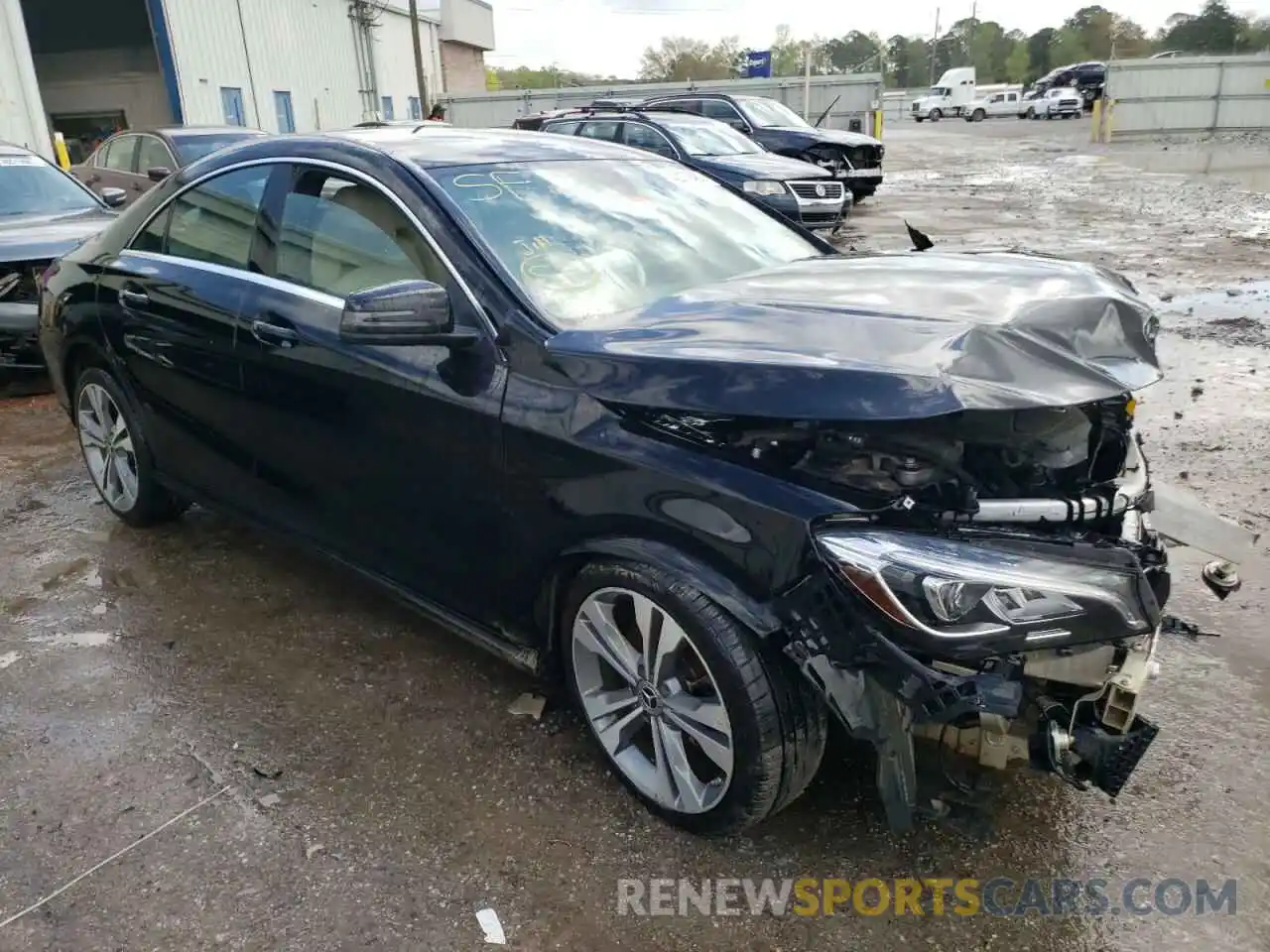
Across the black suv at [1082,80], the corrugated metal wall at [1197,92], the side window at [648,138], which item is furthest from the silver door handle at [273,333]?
the black suv at [1082,80]

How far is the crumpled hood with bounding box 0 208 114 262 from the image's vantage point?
6.43 meters

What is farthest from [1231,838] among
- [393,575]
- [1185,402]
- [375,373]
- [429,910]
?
[1185,402]

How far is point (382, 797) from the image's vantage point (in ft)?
8.81

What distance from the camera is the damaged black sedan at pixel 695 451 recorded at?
2070 millimetres

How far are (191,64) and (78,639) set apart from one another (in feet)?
71.9

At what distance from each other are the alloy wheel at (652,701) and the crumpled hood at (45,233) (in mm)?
5775

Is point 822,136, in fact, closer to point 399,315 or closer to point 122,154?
point 122,154

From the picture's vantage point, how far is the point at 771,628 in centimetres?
216

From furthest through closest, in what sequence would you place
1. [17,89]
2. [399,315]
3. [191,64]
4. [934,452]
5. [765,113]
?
[191,64]
[765,113]
[17,89]
[399,315]
[934,452]

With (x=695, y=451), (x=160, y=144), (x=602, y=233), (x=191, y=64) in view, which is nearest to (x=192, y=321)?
(x=602, y=233)

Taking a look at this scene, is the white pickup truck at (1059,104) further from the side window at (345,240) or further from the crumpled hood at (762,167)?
the side window at (345,240)

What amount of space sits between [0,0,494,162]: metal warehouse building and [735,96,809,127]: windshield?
11.9 meters

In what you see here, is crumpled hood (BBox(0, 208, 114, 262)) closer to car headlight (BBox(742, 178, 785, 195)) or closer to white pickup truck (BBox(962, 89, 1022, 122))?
car headlight (BBox(742, 178, 785, 195))

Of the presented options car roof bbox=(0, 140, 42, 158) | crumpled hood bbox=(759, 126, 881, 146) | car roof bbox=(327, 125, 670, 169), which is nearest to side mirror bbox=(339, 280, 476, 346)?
car roof bbox=(327, 125, 670, 169)
